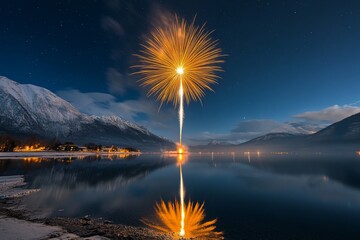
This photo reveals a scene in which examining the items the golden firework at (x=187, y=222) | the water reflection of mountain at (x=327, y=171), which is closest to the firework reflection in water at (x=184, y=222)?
the golden firework at (x=187, y=222)

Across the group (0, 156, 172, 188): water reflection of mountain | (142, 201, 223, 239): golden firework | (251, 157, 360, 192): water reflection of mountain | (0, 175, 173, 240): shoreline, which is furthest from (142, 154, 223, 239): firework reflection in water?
(251, 157, 360, 192): water reflection of mountain

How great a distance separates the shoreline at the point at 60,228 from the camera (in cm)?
1557

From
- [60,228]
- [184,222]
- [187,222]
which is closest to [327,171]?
[187,222]

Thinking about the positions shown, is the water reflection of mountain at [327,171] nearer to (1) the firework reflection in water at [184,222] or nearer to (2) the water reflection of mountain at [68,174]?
(1) the firework reflection in water at [184,222]

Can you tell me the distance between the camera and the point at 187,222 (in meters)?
22.3

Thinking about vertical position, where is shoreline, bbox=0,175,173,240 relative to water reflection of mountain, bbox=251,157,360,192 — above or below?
below

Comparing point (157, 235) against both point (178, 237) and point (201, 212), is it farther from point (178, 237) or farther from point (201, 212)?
point (201, 212)

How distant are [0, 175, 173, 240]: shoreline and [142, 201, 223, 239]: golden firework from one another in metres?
1.82

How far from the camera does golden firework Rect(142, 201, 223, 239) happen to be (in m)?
18.7

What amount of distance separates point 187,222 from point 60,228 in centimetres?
1112

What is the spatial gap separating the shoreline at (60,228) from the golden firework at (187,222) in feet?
5.98

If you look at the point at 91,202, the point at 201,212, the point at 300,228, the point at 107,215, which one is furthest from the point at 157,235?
the point at 91,202

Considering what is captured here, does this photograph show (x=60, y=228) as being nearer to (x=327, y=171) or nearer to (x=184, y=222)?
(x=184, y=222)

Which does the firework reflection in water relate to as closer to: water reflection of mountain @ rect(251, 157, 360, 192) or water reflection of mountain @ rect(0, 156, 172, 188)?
water reflection of mountain @ rect(0, 156, 172, 188)
